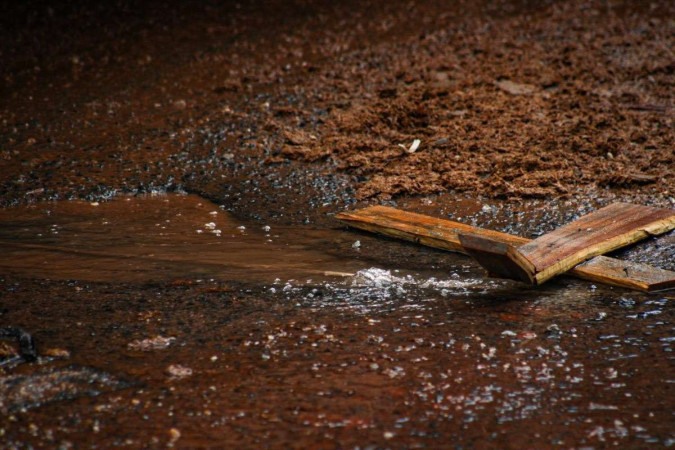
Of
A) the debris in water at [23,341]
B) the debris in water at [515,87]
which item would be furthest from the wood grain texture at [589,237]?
the debris in water at [515,87]

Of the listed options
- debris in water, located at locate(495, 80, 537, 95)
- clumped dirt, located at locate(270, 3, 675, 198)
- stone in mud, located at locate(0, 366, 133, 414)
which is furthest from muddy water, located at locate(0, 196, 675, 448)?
debris in water, located at locate(495, 80, 537, 95)

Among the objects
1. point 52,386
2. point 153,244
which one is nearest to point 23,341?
point 52,386

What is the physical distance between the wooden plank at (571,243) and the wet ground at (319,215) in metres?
0.10

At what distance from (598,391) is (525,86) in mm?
4397

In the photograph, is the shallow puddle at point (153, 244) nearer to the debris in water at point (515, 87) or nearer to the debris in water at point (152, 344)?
the debris in water at point (152, 344)

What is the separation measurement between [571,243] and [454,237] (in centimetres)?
59

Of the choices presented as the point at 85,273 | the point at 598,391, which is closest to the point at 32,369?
the point at 85,273

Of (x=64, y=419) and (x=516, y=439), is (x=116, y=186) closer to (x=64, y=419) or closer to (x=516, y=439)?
(x=64, y=419)

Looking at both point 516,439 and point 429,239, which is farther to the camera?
point 429,239

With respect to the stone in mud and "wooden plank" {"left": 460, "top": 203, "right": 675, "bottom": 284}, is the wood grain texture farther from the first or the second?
the stone in mud

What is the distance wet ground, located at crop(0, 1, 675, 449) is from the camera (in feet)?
8.89

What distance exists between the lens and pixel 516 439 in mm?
2504

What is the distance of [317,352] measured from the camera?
3.08 metres

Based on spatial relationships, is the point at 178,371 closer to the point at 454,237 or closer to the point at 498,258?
the point at 498,258
